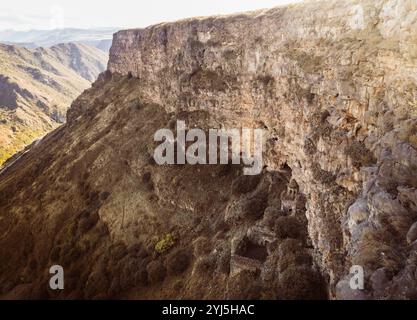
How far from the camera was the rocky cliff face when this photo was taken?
2058cm

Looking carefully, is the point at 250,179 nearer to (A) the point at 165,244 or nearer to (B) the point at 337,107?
(A) the point at 165,244

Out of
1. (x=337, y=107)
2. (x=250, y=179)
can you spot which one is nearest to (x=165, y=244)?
(x=250, y=179)

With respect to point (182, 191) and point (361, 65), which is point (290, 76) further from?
point (182, 191)

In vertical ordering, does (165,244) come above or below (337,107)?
below

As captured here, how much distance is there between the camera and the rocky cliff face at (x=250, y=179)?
20578 mm

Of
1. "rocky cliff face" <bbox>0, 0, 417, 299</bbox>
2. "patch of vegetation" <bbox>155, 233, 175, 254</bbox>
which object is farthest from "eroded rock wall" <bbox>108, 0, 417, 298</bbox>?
"patch of vegetation" <bbox>155, 233, 175, 254</bbox>

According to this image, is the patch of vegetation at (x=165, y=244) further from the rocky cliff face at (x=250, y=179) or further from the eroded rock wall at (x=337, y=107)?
the eroded rock wall at (x=337, y=107)

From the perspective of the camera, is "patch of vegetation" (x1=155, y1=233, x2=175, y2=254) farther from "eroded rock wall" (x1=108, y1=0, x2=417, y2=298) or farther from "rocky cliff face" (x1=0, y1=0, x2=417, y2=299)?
"eroded rock wall" (x1=108, y1=0, x2=417, y2=298)

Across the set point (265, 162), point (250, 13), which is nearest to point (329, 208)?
point (265, 162)

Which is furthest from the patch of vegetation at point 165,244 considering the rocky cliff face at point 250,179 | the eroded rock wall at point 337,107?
the eroded rock wall at point 337,107

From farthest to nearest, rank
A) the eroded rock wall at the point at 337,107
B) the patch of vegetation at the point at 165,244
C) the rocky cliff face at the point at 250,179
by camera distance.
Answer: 1. the patch of vegetation at the point at 165,244
2. the rocky cliff face at the point at 250,179
3. the eroded rock wall at the point at 337,107

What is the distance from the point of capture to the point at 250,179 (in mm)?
45000

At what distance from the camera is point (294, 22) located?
3875cm

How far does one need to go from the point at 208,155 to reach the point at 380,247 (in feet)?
120
